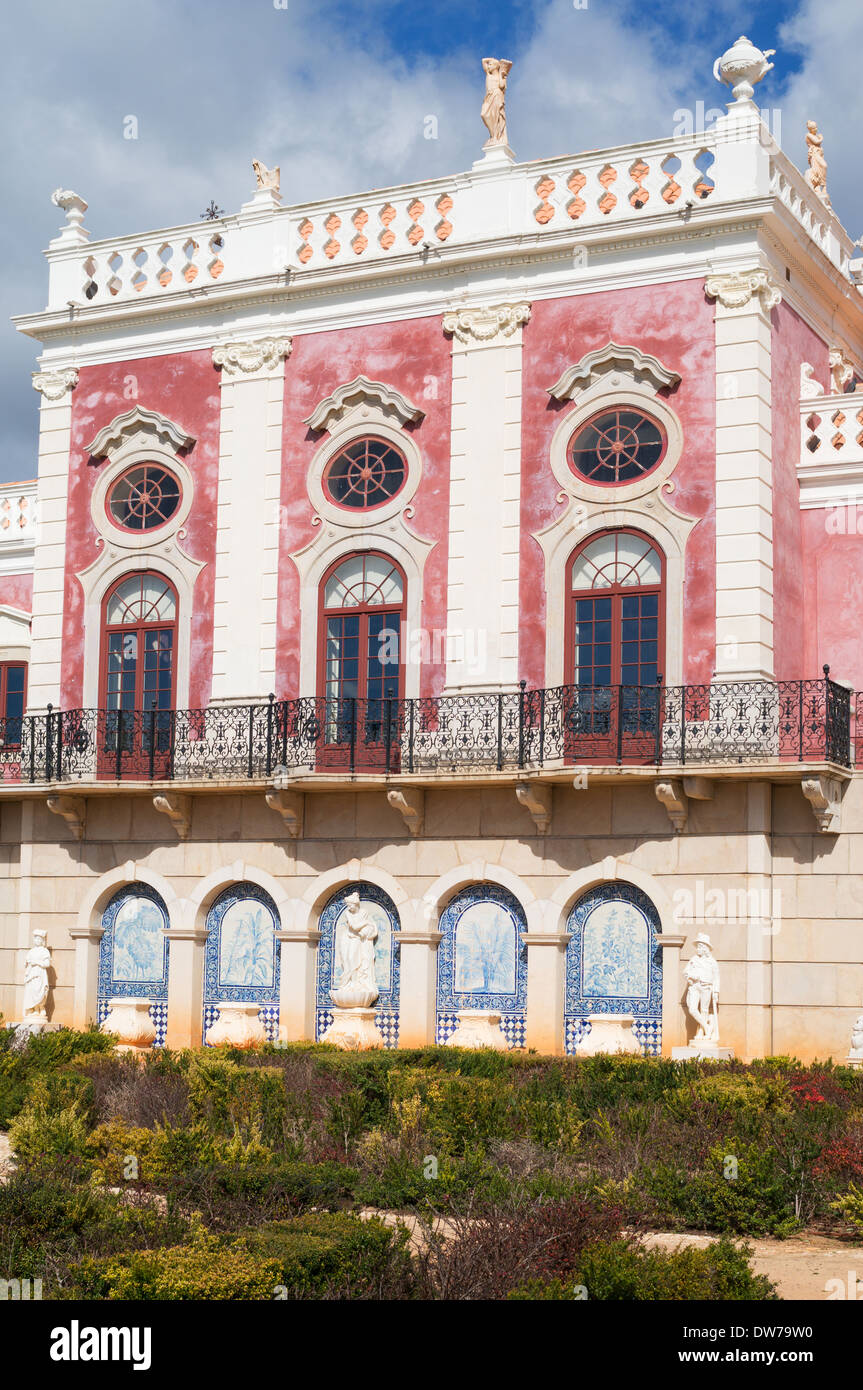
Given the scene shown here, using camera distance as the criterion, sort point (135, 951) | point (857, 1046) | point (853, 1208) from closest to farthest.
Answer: point (853, 1208), point (857, 1046), point (135, 951)

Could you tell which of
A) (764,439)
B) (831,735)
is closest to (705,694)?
(831,735)

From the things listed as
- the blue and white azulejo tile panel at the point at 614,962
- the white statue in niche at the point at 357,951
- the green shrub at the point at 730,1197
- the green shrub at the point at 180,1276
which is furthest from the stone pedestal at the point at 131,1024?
the green shrub at the point at 180,1276

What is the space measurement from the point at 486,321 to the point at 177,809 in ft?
26.4

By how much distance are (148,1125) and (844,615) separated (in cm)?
1114

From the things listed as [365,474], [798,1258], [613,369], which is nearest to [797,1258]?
[798,1258]

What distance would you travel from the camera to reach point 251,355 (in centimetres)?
2462

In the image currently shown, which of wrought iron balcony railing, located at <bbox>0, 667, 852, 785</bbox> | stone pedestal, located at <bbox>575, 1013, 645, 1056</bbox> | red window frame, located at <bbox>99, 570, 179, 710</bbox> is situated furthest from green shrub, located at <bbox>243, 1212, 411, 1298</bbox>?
red window frame, located at <bbox>99, 570, 179, 710</bbox>

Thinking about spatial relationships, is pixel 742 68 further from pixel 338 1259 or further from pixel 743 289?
pixel 338 1259

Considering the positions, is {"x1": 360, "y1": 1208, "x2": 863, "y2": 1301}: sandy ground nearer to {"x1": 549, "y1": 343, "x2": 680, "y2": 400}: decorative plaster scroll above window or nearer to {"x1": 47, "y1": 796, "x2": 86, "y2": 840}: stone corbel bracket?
{"x1": 549, "y1": 343, "x2": 680, "y2": 400}: decorative plaster scroll above window

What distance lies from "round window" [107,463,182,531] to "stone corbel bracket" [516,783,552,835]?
24.3 feet

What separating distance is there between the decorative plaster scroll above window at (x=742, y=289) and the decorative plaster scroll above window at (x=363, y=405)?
14.3 feet

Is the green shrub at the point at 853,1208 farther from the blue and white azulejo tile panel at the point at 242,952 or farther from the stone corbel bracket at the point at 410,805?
the blue and white azulejo tile panel at the point at 242,952

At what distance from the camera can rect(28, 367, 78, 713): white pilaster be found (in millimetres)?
25547
